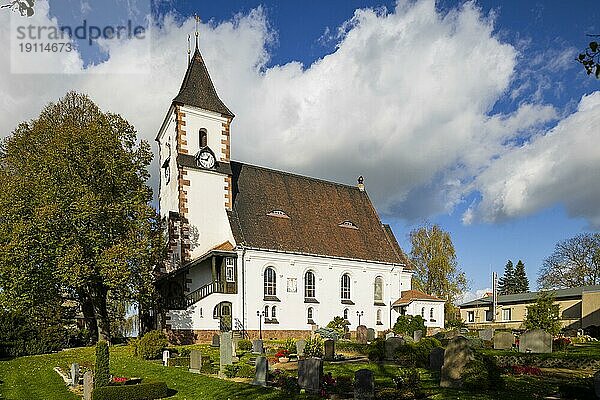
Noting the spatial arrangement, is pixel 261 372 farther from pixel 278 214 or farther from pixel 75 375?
pixel 278 214

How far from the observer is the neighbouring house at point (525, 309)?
47047mm

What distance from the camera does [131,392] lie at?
602 inches

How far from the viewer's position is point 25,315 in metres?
29.7

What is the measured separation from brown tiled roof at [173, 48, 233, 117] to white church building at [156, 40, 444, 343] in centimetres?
9

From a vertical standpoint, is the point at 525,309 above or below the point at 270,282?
below

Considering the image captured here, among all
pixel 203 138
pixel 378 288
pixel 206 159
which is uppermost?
pixel 203 138

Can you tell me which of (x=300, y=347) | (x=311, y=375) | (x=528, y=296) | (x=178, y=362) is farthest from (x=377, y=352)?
(x=528, y=296)

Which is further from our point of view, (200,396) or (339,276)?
(339,276)

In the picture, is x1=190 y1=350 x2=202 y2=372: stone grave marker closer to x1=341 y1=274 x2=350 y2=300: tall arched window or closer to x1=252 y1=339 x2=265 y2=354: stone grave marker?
x1=252 y1=339 x2=265 y2=354: stone grave marker

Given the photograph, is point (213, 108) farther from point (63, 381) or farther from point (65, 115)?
point (63, 381)

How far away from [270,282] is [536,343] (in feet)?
63.2

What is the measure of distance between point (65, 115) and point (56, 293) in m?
14.9

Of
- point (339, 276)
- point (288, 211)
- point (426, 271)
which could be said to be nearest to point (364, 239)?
point (339, 276)

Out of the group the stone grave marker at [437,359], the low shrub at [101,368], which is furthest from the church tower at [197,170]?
the stone grave marker at [437,359]
